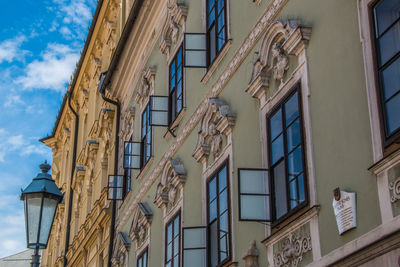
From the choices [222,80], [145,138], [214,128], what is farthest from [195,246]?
[145,138]

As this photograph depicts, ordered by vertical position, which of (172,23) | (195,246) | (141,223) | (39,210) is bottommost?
(39,210)

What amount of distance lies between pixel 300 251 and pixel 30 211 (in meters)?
3.77

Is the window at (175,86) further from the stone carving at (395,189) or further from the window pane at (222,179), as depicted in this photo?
the stone carving at (395,189)

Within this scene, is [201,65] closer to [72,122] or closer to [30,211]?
[30,211]

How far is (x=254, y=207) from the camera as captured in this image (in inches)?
409

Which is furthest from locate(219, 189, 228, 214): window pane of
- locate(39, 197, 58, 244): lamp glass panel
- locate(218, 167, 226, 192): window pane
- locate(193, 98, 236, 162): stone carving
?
locate(39, 197, 58, 244): lamp glass panel

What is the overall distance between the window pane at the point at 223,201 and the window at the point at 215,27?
2.87m

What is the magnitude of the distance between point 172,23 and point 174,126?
2.71 m

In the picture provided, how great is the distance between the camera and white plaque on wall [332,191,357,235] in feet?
26.7

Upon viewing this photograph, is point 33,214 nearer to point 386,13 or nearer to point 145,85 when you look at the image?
point 386,13

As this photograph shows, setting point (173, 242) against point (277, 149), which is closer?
point (277, 149)

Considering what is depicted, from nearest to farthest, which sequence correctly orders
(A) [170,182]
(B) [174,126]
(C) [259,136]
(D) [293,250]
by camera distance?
(D) [293,250], (C) [259,136], (A) [170,182], (B) [174,126]

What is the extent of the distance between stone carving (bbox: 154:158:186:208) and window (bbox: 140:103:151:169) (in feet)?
8.03

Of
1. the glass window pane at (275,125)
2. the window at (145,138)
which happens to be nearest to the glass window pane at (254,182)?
the glass window pane at (275,125)
